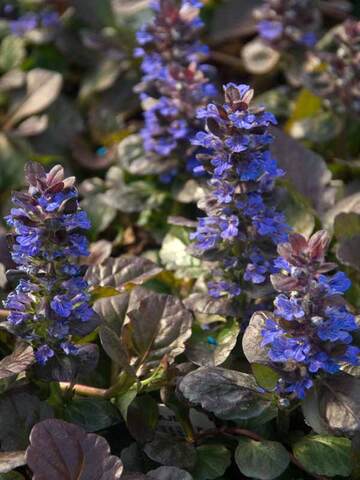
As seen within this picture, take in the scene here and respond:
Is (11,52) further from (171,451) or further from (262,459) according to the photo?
(262,459)

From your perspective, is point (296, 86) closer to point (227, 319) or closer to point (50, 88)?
point (50, 88)

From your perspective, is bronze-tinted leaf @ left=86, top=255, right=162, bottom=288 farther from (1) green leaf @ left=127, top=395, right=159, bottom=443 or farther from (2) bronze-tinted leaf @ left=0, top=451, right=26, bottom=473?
(2) bronze-tinted leaf @ left=0, top=451, right=26, bottom=473

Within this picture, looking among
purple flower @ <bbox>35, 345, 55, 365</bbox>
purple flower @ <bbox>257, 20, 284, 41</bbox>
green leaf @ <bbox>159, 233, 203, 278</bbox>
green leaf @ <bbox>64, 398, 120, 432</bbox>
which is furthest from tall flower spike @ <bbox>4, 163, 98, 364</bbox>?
purple flower @ <bbox>257, 20, 284, 41</bbox>

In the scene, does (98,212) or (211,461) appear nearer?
(211,461)

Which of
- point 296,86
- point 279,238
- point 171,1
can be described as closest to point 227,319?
point 279,238

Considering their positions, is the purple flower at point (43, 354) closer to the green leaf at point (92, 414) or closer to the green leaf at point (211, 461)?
the green leaf at point (92, 414)

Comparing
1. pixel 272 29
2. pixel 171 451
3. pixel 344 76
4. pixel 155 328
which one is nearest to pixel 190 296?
pixel 155 328

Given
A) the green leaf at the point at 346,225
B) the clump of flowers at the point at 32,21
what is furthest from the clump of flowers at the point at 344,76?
the clump of flowers at the point at 32,21
